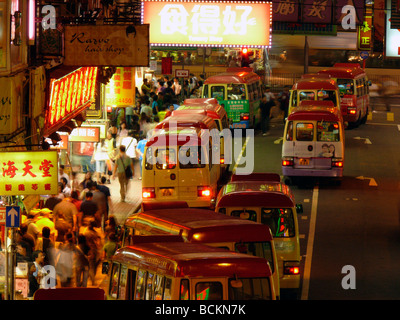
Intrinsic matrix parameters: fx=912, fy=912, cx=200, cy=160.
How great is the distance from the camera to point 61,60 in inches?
811

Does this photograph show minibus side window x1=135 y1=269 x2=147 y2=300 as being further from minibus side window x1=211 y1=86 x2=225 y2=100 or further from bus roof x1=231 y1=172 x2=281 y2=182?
minibus side window x1=211 y1=86 x2=225 y2=100

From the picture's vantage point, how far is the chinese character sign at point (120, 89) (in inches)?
1076

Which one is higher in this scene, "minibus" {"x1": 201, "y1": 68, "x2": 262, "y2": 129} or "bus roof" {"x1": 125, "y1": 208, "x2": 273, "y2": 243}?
"minibus" {"x1": 201, "y1": 68, "x2": 262, "y2": 129}

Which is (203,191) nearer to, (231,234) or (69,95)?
(69,95)

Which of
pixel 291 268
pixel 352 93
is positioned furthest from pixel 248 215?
pixel 352 93

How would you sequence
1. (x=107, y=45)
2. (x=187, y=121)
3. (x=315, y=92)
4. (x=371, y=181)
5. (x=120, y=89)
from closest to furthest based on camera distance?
(x=107, y=45), (x=187, y=121), (x=120, y=89), (x=371, y=181), (x=315, y=92)

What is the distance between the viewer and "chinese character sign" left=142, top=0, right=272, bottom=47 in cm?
3177

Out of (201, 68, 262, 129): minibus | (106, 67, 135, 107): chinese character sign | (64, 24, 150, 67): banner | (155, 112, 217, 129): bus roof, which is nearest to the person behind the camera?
(64, 24, 150, 67): banner

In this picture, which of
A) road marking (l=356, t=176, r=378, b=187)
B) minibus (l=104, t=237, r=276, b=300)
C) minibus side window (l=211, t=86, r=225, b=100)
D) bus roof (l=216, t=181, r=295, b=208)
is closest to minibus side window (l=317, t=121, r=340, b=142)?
road marking (l=356, t=176, r=378, b=187)

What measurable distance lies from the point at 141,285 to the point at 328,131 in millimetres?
15812

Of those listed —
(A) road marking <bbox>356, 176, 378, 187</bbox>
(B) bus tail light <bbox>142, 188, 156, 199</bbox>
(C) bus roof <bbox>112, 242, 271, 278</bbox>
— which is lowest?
(A) road marking <bbox>356, 176, 378, 187</bbox>

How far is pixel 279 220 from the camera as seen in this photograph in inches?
664

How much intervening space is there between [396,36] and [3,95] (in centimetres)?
1901

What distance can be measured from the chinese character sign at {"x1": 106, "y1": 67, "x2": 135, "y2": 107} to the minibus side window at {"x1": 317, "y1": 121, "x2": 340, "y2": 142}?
Answer: 5.70 metres
